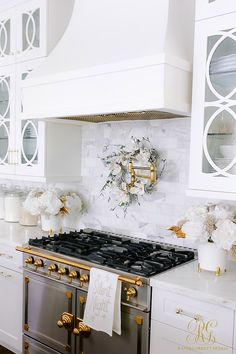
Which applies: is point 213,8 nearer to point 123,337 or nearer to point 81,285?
point 81,285

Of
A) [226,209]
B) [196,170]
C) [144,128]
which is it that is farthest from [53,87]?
[226,209]

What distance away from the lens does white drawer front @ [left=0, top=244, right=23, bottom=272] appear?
261 centimetres

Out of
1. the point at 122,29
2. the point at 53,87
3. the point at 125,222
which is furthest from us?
the point at 125,222

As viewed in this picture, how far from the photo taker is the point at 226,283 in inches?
73.8

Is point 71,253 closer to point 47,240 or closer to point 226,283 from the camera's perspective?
point 47,240

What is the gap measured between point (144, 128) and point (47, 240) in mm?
1038

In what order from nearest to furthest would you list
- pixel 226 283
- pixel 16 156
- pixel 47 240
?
pixel 226 283 → pixel 47 240 → pixel 16 156

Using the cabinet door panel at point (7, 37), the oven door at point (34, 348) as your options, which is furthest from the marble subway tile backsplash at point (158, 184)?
the oven door at point (34, 348)

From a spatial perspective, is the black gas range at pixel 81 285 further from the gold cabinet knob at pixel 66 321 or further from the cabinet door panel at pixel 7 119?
the cabinet door panel at pixel 7 119

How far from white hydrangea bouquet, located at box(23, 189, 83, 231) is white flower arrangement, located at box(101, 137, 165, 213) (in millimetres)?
333

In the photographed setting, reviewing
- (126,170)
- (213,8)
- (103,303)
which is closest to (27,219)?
(126,170)

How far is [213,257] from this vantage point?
6.50 feet

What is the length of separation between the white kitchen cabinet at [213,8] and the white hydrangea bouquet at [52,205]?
1.60 meters

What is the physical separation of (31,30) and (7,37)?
0.31 metres
